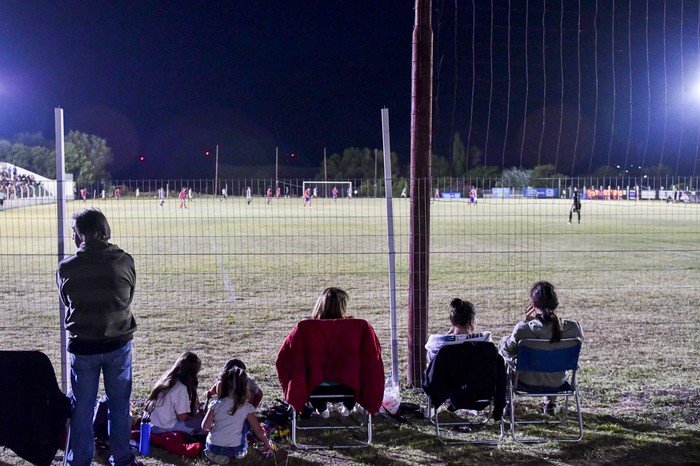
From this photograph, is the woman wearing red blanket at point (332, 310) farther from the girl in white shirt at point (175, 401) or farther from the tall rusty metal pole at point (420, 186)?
the tall rusty metal pole at point (420, 186)

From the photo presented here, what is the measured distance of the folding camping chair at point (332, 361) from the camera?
457 centimetres

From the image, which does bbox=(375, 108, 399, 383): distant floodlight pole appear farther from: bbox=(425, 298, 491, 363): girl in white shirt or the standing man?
the standing man

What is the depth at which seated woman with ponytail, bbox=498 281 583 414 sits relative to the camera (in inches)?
190

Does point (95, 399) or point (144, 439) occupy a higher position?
point (95, 399)

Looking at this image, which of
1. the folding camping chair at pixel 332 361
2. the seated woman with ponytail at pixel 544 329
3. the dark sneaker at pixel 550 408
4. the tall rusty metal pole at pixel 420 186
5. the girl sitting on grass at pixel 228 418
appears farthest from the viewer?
the tall rusty metal pole at pixel 420 186

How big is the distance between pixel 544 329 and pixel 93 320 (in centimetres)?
310

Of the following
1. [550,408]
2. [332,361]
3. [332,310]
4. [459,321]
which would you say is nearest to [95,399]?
[332,361]

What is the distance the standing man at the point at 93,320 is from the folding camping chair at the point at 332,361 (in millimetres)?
1069

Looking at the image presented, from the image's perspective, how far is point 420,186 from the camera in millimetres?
6195

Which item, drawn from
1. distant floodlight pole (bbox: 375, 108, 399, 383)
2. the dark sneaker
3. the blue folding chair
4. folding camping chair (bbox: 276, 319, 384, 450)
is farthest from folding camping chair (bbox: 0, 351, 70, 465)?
the dark sneaker

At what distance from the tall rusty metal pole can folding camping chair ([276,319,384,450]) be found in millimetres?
1634

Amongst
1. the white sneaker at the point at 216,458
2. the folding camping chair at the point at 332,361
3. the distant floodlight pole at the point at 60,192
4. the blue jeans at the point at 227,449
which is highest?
the distant floodlight pole at the point at 60,192

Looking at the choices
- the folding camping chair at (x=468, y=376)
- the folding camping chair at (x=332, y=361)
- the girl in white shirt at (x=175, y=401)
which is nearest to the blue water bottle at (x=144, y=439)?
the girl in white shirt at (x=175, y=401)

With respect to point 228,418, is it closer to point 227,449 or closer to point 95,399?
point 227,449
